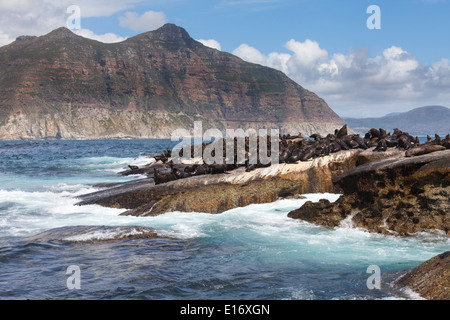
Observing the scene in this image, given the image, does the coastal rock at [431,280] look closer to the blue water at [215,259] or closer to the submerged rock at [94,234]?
the blue water at [215,259]

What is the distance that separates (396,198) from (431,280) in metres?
5.32

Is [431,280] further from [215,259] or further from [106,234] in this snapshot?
[106,234]

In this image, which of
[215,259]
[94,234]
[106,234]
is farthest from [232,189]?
[215,259]

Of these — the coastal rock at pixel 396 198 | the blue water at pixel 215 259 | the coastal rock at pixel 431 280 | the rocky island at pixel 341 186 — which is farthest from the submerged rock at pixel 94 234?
the coastal rock at pixel 431 280

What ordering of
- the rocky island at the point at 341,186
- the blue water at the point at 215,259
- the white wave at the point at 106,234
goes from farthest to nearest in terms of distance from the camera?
the rocky island at the point at 341,186, the white wave at the point at 106,234, the blue water at the point at 215,259

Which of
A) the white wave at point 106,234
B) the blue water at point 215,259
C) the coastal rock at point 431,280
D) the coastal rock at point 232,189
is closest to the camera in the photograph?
the coastal rock at point 431,280

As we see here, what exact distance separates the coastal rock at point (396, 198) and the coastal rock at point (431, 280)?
412cm

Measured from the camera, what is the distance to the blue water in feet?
22.4

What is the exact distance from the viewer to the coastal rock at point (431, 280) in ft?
18.9

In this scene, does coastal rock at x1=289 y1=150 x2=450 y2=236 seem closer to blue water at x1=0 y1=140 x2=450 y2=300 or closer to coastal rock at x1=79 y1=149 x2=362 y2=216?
blue water at x1=0 y1=140 x2=450 y2=300

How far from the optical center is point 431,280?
6031 mm

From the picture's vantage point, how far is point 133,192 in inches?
607
